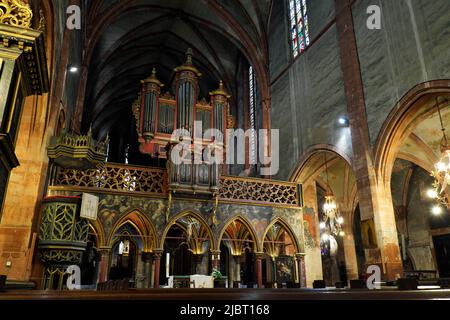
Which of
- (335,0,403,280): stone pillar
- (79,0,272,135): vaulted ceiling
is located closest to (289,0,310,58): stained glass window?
(79,0,272,135): vaulted ceiling

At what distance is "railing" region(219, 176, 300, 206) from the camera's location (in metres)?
11.6

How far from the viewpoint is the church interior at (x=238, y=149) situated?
7.13 meters

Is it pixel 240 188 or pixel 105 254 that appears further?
pixel 240 188

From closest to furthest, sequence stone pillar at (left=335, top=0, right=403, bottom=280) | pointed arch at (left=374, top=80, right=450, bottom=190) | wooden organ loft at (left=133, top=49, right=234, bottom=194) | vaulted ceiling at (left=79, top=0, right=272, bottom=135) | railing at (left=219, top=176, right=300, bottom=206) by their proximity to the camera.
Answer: pointed arch at (left=374, top=80, right=450, bottom=190), stone pillar at (left=335, top=0, right=403, bottom=280), railing at (left=219, top=176, right=300, bottom=206), wooden organ loft at (left=133, top=49, right=234, bottom=194), vaulted ceiling at (left=79, top=0, right=272, bottom=135)

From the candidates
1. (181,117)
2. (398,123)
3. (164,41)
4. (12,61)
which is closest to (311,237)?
(398,123)

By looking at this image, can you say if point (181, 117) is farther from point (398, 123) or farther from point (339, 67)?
point (398, 123)

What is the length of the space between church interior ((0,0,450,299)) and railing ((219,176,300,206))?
0.05m

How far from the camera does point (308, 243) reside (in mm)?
14609

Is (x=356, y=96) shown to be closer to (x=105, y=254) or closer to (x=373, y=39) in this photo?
(x=373, y=39)

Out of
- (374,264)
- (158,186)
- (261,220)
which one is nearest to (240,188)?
(261,220)

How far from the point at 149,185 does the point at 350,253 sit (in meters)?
9.61

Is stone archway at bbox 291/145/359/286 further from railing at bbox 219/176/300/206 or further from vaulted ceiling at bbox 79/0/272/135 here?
vaulted ceiling at bbox 79/0/272/135
